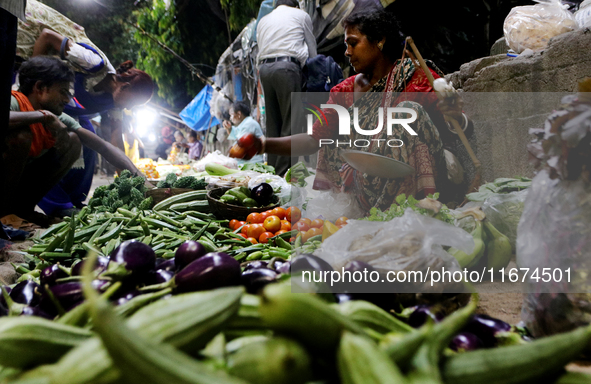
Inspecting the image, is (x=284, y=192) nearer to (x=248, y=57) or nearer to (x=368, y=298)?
(x=368, y=298)

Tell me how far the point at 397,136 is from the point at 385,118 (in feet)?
1.00

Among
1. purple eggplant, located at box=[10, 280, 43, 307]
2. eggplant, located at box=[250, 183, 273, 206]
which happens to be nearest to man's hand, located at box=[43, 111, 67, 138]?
eggplant, located at box=[250, 183, 273, 206]

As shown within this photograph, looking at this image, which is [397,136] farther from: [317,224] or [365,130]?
[317,224]

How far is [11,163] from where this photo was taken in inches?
152

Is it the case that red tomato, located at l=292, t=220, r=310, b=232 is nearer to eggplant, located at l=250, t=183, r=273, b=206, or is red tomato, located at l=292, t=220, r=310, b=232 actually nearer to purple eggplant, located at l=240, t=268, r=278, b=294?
eggplant, located at l=250, t=183, r=273, b=206

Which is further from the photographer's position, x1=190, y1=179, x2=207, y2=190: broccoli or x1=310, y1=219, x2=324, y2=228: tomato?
x1=190, y1=179, x2=207, y2=190: broccoli

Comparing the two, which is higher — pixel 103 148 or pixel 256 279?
pixel 103 148

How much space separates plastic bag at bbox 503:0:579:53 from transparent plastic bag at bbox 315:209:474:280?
2359mm

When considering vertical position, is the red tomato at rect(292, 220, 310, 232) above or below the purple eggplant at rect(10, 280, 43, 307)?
below

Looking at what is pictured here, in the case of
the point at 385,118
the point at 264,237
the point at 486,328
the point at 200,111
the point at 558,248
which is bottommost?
the point at 264,237

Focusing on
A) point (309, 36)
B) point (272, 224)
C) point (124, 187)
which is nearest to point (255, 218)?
point (272, 224)

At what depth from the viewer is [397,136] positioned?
113 inches

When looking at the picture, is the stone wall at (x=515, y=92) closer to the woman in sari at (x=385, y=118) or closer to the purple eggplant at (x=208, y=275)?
the woman in sari at (x=385, y=118)

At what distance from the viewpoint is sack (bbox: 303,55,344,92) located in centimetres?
603
